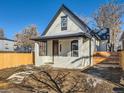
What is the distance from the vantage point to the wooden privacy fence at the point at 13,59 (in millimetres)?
16653

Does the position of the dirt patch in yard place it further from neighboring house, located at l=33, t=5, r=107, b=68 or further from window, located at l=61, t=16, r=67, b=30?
window, located at l=61, t=16, r=67, b=30

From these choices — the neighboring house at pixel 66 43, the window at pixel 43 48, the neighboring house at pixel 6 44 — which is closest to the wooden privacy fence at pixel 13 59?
the window at pixel 43 48

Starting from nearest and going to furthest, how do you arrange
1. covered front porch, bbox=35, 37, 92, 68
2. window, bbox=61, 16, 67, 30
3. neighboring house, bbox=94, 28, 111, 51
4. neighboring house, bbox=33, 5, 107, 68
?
covered front porch, bbox=35, 37, 92, 68 → neighboring house, bbox=33, 5, 107, 68 → window, bbox=61, 16, 67, 30 → neighboring house, bbox=94, 28, 111, 51

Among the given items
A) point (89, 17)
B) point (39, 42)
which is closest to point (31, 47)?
point (89, 17)

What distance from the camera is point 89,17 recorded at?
34.0 meters

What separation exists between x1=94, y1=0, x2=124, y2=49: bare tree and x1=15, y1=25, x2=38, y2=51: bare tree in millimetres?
19556

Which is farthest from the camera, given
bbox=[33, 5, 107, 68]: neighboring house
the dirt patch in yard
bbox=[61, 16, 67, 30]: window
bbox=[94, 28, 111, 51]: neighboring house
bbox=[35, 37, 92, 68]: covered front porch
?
bbox=[94, 28, 111, 51]: neighboring house

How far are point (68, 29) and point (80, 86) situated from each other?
1006 cm

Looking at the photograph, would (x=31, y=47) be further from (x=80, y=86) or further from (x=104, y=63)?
(x=80, y=86)

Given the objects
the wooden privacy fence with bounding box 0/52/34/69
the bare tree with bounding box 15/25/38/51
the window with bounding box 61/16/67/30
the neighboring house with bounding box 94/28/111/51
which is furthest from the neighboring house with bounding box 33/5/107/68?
the bare tree with bounding box 15/25/38/51

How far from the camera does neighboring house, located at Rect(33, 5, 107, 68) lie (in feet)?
53.2

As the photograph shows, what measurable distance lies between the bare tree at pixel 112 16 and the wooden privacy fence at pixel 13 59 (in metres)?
16.6

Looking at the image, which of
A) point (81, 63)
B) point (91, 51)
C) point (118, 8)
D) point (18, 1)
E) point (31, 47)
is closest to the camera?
point (81, 63)

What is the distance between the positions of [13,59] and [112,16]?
20.6 metres
